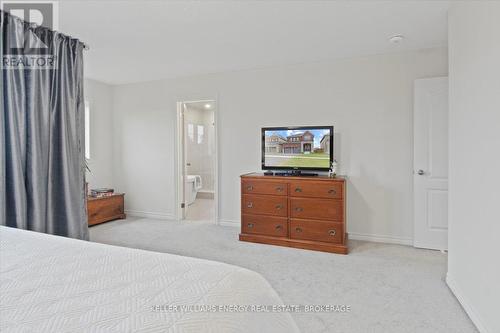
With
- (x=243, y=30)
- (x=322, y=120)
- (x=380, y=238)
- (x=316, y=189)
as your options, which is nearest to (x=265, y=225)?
(x=316, y=189)

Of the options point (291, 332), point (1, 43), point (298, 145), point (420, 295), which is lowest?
point (420, 295)

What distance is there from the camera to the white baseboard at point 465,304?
6.16 ft

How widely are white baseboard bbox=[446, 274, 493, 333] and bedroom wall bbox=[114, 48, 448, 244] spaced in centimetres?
124

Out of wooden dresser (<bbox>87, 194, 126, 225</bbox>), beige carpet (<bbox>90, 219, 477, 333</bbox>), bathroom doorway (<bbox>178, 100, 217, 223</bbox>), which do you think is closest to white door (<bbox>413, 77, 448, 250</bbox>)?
beige carpet (<bbox>90, 219, 477, 333</bbox>)

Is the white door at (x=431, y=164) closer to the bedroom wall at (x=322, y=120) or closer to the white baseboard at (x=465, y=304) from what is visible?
the bedroom wall at (x=322, y=120)

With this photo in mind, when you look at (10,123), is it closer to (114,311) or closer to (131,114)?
(114,311)

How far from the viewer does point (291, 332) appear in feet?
3.51

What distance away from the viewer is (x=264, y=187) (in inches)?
147

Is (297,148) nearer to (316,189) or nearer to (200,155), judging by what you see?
(316,189)

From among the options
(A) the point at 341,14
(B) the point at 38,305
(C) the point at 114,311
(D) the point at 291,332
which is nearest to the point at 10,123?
(B) the point at 38,305

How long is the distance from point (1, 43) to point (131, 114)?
9.45 ft

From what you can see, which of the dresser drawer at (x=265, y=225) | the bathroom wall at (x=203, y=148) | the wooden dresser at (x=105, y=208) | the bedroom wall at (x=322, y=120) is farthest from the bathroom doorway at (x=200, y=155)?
the dresser drawer at (x=265, y=225)

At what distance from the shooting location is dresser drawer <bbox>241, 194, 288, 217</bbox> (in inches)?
144

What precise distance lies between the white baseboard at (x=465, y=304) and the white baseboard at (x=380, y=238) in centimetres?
112
